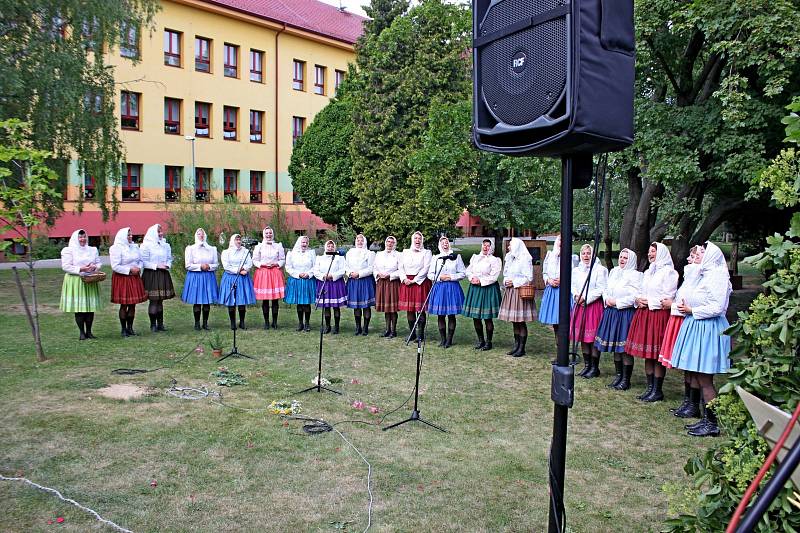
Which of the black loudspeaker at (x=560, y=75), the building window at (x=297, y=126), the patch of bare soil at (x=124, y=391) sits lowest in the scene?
the patch of bare soil at (x=124, y=391)

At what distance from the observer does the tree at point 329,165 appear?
2322 cm

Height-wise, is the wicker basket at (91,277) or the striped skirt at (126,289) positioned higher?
the wicker basket at (91,277)

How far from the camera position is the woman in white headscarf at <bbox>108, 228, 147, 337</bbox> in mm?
10227

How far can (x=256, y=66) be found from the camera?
29359 millimetres

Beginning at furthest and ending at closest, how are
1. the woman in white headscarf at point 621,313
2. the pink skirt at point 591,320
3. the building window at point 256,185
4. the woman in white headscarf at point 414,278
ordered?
the building window at point 256,185, the woman in white headscarf at point 414,278, the pink skirt at point 591,320, the woman in white headscarf at point 621,313

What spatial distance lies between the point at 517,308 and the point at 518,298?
149 millimetres

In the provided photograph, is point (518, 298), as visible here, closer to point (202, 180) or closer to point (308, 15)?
point (202, 180)

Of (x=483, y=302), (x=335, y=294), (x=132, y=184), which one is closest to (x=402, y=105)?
(x=335, y=294)

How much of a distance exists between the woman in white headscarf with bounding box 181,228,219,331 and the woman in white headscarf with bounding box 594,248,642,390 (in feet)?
21.5

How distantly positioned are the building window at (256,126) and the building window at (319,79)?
→ 3.46 metres

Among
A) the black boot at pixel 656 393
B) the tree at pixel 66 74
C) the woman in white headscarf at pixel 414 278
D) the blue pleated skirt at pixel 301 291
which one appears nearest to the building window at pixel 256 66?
the tree at pixel 66 74

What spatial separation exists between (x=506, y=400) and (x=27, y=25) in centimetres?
1208

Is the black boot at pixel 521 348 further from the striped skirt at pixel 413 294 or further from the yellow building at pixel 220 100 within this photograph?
the yellow building at pixel 220 100

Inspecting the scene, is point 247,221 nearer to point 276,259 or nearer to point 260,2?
point 276,259
